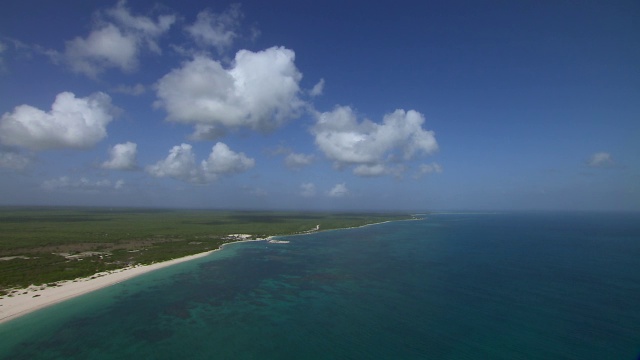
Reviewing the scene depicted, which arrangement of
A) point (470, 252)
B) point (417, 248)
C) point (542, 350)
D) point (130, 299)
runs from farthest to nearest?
point (417, 248) < point (470, 252) < point (130, 299) < point (542, 350)

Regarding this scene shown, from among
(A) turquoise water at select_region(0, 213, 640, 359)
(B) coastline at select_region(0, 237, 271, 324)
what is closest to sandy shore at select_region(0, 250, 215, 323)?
(B) coastline at select_region(0, 237, 271, 324)

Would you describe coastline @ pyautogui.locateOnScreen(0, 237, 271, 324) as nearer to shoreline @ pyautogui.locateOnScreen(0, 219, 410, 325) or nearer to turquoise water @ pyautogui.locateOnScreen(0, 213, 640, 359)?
shoreline @ pyautogui.locateOnScreen(0, 219, 410, 325)

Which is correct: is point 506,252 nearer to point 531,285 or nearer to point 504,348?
point 531,285

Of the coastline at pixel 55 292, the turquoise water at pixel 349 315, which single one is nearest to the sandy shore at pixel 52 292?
the coastline at pixel 55 292

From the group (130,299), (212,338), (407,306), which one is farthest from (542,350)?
(130,299)

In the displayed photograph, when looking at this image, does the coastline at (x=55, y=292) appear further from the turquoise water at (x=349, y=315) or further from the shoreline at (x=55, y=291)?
the turquoise water at (x=349, y=315)

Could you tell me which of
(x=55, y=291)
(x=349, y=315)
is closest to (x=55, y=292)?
(x=55, y=291)

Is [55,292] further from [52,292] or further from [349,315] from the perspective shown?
[349,315]
